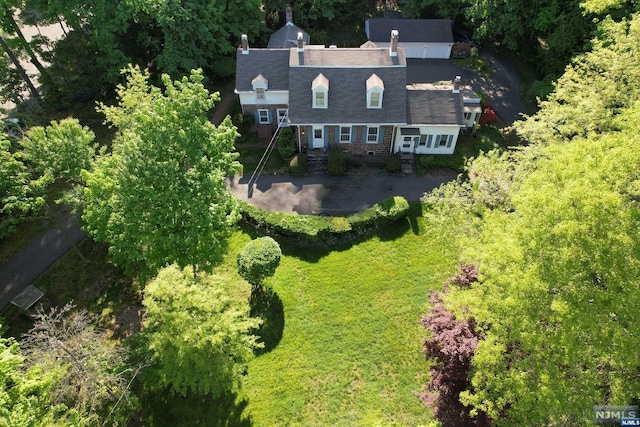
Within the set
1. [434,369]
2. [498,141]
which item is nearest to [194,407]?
[434,369]

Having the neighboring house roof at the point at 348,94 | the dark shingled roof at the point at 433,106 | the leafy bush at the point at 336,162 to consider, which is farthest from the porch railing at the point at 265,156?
the dark shingled roof at the point at 433,106

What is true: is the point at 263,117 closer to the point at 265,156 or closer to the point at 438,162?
the point at 265,156

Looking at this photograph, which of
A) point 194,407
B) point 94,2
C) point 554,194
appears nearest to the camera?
point 554,194

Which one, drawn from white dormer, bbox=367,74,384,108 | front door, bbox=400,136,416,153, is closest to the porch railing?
white dormer, bbox=367,74,384,108

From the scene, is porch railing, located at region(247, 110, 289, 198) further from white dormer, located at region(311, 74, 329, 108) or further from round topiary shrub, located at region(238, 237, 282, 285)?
round topiary shrub, located at region(238, 237, 282, 285)

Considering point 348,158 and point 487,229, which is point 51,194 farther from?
point 487,229

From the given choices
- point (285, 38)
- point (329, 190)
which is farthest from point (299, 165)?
point (285, 38)

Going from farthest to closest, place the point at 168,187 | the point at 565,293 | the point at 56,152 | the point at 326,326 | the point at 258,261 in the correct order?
the point at 326,326, the point at 258,261, the point at 56,152, the point at 168,187, the point at 565,293

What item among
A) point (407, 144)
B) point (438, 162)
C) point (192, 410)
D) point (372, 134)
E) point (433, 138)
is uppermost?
point (372, 134)
